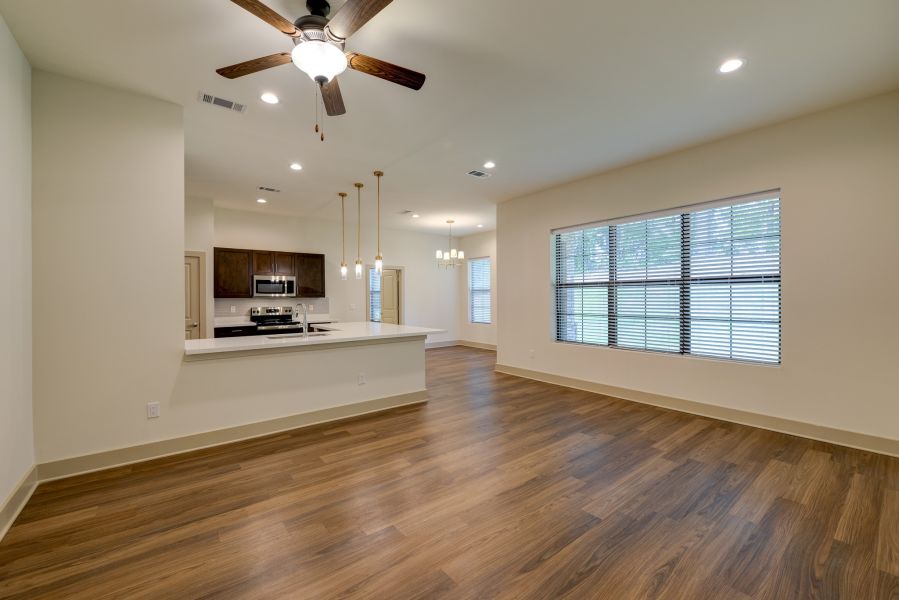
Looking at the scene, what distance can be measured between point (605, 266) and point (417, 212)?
3541 mm

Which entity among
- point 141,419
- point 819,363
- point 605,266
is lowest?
point 141,419

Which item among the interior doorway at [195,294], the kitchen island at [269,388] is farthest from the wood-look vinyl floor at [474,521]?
the interior doorway at [195,294]

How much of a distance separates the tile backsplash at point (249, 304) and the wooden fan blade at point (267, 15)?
5750 millimetres

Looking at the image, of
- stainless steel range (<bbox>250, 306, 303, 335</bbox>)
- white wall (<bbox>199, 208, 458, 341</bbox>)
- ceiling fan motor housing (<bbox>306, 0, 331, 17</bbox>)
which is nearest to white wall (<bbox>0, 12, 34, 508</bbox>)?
ceiling fan motor housing (<bbox>306, 0, 331, 17</bbox>)

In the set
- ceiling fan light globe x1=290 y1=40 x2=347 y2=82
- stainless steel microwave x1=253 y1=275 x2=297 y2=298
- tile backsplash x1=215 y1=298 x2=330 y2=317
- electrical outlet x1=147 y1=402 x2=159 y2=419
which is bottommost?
electrical outlet x1=147 y1=402 x2=159 y2=419

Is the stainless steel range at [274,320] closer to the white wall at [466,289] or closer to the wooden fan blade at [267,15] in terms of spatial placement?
the white wall at [466,289]

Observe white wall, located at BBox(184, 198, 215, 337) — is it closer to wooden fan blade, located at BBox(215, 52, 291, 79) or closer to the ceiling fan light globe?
wooden fan blade, located at BBox(215, 52, 291, 79)

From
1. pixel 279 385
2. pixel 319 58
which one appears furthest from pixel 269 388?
pixel 319 58

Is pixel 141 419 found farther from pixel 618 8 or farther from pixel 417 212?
pixel 417 212

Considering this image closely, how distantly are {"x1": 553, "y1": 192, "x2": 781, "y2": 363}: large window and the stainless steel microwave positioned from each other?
4.82m

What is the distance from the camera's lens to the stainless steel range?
638 cm

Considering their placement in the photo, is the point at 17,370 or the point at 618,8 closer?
the point at 618,8

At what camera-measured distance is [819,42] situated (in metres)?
2.39

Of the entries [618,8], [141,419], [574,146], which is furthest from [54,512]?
[574,146]
